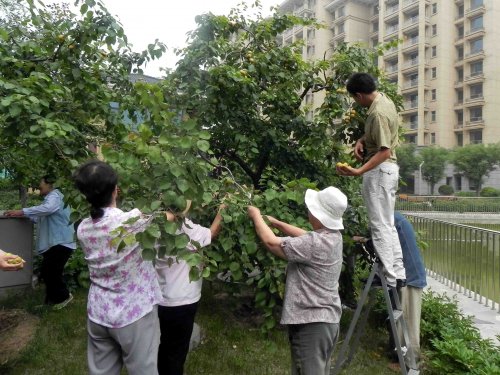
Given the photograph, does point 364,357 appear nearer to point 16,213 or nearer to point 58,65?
point 58,65

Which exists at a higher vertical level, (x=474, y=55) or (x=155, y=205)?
(x=474, y=55)

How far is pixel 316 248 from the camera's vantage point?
2.59m

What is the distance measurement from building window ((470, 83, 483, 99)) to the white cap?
4618 cm

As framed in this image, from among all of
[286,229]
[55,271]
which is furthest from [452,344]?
[55,271]

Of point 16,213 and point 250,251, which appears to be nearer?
point 250,251

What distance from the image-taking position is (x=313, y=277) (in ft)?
8.74

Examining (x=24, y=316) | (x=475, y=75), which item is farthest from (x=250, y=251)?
(x=475, y=75)

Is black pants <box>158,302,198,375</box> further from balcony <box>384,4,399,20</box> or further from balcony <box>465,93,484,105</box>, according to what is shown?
balcony <box>384,4,399,20</box>

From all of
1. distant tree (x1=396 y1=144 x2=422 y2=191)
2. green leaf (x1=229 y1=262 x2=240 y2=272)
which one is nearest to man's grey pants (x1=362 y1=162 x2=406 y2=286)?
green leaf (x1=229 y1=262 x2=240 y2=272)

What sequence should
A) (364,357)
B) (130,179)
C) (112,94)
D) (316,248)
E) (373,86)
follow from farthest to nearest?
(364,357), (112,94), (373,86), (316,248), (130,179)

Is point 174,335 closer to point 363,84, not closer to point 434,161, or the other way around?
point 363,84

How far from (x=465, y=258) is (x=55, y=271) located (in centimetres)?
→ 589

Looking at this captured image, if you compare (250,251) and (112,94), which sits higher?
(112,94)

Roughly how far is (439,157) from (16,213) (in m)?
40.7
